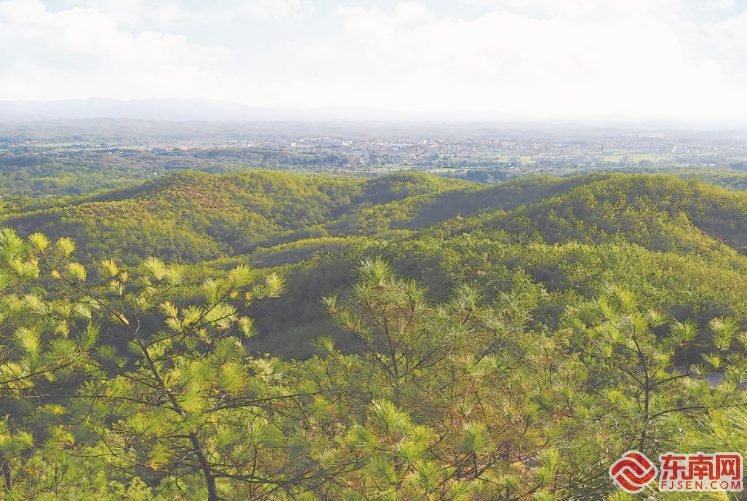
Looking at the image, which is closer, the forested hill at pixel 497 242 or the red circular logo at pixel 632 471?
the red circular logo at pixel 632 471

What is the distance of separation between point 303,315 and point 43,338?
32777mm

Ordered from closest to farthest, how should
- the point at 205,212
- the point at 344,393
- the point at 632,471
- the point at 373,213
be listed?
1. the point at 632,471
2. the point at 344,393
3. the point at 373,213
4. the point at 205,212

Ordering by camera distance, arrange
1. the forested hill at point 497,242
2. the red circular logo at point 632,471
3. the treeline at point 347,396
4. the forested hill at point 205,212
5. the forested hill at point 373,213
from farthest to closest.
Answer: the forested hill at point 205,212
the forested hill at point 373,213
the forested hill at point 497,242
the red circular logo at point 632,471
the treeline at point 347,396

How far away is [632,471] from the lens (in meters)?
5.70

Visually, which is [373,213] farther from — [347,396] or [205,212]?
[347,396]

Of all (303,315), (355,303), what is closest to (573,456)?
(355,303)

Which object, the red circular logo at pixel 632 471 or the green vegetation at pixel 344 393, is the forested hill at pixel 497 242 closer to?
the green vegetation at pixel 344 393

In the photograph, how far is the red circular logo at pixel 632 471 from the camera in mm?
5543

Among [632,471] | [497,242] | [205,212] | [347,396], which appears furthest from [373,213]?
[632,471]

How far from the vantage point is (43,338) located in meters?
5.59

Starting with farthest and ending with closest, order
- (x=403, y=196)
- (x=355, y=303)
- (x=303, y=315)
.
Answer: (x=403, y=196) → (x=303, y=315) → (x=355, y=303)

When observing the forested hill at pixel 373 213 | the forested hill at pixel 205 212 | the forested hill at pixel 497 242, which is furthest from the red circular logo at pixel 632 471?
the forested hill at pixel 205 212

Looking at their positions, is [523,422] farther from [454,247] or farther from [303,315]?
[303,315]

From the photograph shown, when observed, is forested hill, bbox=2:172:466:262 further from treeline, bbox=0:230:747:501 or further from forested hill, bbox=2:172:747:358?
treeline, bbox=0:230:747:501
